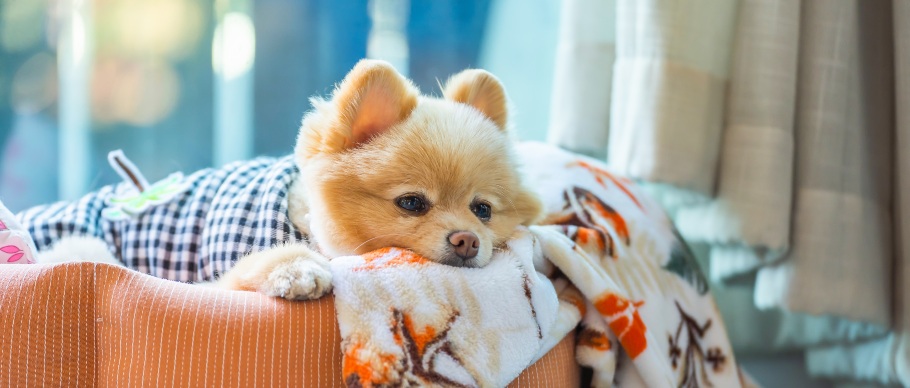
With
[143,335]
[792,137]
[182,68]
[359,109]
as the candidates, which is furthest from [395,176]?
[182,68]

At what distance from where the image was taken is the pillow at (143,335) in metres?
0.89

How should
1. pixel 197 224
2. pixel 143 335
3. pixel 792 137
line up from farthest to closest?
pixel 792 137
pixel 197 224
pixel 143 335

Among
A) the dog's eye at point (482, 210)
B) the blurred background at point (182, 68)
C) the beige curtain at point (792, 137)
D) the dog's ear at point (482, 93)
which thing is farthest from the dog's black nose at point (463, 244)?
the blurred background at point (182, 68)

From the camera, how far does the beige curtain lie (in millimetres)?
1552

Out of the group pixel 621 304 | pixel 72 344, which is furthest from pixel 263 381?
pixel 621 304

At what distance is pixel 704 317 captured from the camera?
150 centimetres

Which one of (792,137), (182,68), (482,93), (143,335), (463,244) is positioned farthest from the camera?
(182,68)

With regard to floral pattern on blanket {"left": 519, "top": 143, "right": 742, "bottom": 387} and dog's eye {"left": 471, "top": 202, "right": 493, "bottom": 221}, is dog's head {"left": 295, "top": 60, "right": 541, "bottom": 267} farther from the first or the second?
Result: floral pattern on blanket {"left": 519, "top": 143, "right": 742, "bottom": 387}

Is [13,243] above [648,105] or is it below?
below

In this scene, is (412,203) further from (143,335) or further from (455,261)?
(143,335)

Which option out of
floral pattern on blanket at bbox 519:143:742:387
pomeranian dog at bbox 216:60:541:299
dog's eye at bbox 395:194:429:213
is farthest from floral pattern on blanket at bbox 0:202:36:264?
floral pattern on blanket at bbox 519:143:742:387

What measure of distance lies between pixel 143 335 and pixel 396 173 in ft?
1.41

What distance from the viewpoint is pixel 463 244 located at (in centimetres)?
109

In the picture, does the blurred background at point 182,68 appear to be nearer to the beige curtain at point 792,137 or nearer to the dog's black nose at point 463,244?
the beige curtain at point 792,137
